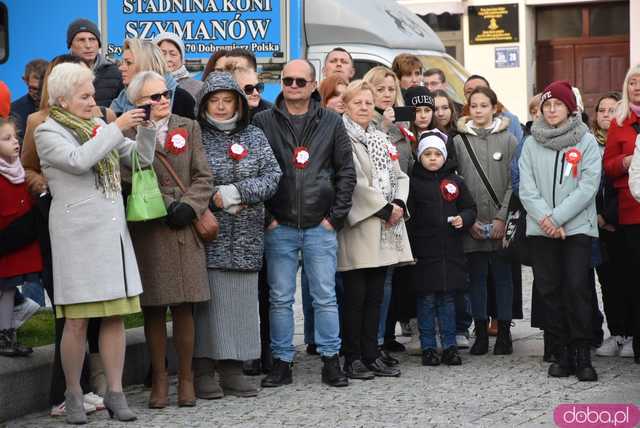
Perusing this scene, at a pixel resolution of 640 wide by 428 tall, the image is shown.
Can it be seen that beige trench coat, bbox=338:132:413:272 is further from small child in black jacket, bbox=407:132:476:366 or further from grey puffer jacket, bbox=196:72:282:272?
grey puffer jacket, bbox=196:72:282:272

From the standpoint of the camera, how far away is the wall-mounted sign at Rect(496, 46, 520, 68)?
27.8 metres

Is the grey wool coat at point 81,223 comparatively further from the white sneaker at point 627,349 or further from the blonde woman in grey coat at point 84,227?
the white sneaker at point 627,349

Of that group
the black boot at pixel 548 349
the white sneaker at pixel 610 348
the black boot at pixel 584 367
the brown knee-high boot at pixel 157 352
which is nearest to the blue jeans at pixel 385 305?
the black boot at pixel 548 349

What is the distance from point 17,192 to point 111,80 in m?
1.99

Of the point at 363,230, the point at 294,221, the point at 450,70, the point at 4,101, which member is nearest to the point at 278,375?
the point at 294,221

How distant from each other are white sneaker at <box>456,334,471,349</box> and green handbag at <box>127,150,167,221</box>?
3.03m

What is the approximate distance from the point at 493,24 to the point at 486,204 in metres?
18.1

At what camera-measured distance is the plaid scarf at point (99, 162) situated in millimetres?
7664

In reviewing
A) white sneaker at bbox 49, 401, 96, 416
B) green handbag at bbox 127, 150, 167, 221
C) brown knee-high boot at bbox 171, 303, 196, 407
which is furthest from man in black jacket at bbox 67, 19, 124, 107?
white sneaker at bbox 49, 401, 96, 416

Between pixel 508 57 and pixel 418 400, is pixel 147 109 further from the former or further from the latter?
pixel 508 57

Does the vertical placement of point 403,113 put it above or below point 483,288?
above

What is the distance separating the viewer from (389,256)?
9148mm

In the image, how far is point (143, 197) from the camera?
7875mm

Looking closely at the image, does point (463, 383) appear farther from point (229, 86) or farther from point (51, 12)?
point (51, 12)
